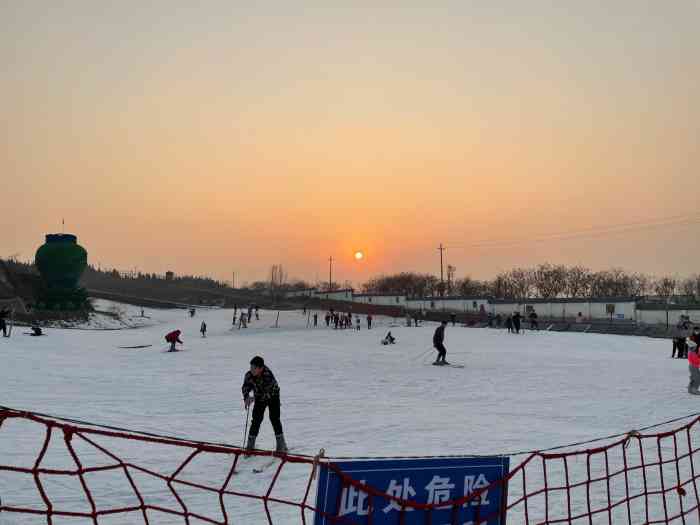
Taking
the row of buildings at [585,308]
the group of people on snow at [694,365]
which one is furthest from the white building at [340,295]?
the group of people on snow at [694,365]

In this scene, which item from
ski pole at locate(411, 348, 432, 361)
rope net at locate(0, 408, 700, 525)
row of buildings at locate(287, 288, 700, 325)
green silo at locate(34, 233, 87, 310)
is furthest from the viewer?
row of buildings at locate(287, 288, 700, 325)

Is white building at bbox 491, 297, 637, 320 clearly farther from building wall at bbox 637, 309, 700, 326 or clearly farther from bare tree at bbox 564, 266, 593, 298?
bare tree at bbox 564, 266, 593, 298

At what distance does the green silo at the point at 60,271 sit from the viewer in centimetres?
4919

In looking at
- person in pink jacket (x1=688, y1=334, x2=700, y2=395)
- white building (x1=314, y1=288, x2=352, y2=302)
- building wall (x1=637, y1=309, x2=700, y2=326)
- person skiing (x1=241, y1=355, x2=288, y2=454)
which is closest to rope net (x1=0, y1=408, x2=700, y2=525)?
person skiing (x1=241, y1=355, x2=288, y2=454)

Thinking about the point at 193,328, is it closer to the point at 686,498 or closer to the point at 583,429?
the point at 583,429

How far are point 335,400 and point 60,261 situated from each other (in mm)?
43239

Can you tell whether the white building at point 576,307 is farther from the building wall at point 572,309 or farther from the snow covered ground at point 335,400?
the snow covered ground at point 335,400

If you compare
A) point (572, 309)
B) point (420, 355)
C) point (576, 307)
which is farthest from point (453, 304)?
point (420, 355)

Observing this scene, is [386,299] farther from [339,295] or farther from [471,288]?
[471,288]

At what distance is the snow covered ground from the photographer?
852 centimetres

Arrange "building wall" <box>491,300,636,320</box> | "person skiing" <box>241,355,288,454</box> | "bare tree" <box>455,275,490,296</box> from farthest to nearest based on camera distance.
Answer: "bare tree" <box>455,275,490,296</box>
"building wall" <box>491,300,636,320</box>
"person skiing" <box>241,355,288,454</box>

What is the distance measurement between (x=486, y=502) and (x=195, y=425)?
8384 millimetres

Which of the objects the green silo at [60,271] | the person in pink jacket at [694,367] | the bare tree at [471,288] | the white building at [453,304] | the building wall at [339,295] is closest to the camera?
the person in pink jacket at [694,367]

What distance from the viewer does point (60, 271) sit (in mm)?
49719
